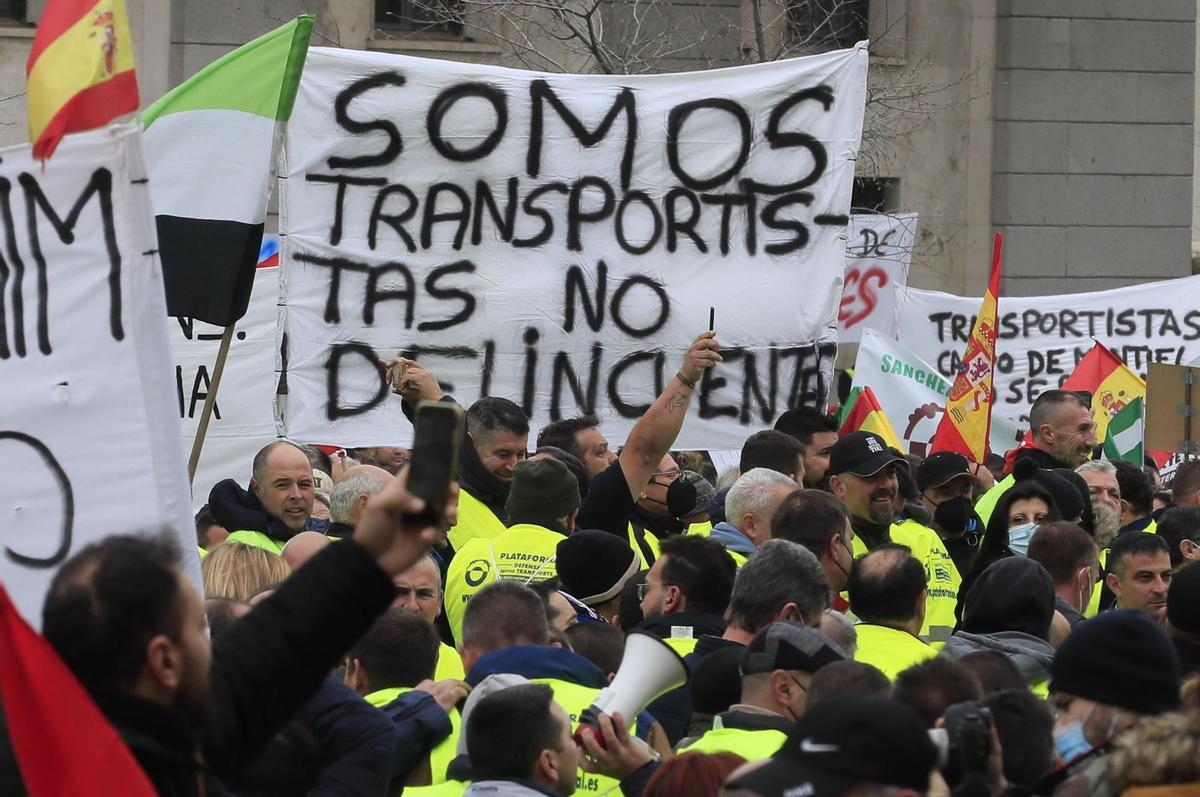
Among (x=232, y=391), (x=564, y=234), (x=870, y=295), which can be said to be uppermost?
(x=564, y=234)

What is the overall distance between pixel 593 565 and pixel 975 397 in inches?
179

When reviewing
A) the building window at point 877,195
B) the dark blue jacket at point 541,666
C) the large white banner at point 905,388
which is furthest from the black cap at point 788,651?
the building window at point 877,195

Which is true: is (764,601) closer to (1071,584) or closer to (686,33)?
(1071,584)

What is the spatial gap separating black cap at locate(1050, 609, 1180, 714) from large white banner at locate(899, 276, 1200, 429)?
35.7 feet

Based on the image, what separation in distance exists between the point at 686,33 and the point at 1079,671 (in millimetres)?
14505

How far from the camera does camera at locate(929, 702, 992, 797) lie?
3.14 m

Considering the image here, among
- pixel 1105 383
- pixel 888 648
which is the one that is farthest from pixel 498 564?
pixel 1105 383

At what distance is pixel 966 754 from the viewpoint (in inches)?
124

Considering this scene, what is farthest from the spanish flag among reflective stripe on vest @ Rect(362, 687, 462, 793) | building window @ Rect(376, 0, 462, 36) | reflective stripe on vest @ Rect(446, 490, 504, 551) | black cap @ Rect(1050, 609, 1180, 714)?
building window @ Rect(376, 0, 462, 36)

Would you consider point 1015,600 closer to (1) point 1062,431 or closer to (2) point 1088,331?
(1) point 1062,431

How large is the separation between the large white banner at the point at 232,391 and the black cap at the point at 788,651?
20.1 feet

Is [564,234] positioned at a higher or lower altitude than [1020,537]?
higher

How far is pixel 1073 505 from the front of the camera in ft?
23.7

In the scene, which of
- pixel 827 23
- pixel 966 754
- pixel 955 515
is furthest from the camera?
pixel 827 23
